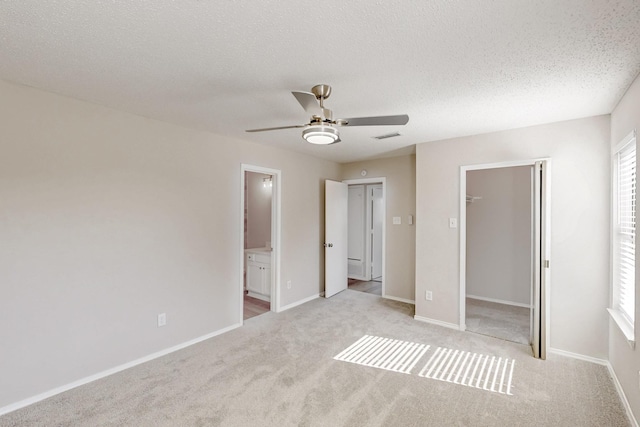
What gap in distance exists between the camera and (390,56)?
183 centimetres

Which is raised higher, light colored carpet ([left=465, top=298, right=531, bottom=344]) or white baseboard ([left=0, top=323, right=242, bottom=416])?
light colored carpet ([left=465, top=298, right=531, bottom=344])

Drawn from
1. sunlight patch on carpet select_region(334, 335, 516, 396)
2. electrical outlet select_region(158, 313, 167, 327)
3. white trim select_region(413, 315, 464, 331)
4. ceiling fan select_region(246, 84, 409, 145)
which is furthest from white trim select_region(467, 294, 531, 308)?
electrical outlet select_region(158, 313, 167, 327)

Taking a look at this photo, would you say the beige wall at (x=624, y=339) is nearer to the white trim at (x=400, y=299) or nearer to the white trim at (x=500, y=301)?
the white trim at (x=500, y=301)

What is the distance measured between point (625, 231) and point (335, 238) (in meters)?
3.62

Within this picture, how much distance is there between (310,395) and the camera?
2354mm

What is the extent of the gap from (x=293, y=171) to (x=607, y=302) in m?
3.94

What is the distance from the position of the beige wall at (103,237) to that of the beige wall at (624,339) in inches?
146

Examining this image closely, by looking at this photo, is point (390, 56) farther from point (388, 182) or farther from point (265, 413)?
point (388, 182)

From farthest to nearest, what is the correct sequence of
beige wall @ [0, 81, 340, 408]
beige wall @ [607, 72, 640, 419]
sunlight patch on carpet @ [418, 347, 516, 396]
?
1. sunlight patch on carpet @ [418, 347, 516, 396]
2. beige wall @ [0, 81, 340, 408]
3. beige wall @ [607, 72, 640, 419]

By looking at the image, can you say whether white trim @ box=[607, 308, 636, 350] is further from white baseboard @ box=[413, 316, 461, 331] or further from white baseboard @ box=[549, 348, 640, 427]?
white baseboard @ box=[413, 316, 461, 331]

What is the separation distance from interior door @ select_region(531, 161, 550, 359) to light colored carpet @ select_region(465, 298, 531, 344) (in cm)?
42

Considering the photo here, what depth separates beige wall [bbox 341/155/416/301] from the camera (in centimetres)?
486

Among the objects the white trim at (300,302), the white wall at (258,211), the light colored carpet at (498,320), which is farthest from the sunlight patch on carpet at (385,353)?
the white wall at (258,211)

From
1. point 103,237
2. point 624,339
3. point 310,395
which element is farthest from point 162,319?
point 624,339
